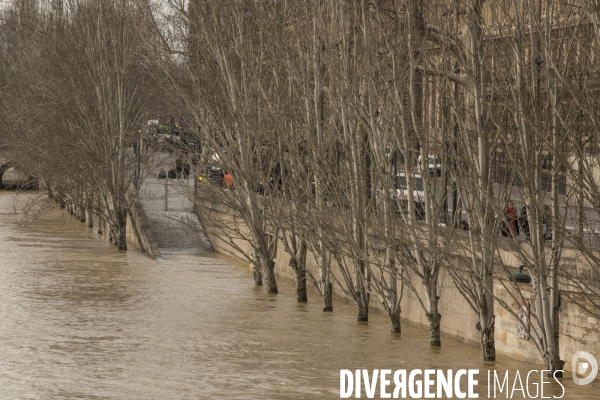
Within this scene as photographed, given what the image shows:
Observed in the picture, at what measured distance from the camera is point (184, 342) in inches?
835

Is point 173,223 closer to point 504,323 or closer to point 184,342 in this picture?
point 184,342

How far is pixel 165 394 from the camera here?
16625 millimetres

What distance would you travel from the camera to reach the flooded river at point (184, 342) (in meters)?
17.2

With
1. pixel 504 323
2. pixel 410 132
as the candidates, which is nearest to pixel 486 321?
pixel 504 323

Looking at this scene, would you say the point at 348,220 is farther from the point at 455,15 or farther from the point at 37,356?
the point at 37,356

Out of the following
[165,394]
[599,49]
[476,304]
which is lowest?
[165,394]

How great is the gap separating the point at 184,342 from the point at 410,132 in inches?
210

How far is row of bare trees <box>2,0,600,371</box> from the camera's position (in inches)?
581

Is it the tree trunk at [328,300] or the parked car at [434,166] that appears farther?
the tree trunk at [328,300]

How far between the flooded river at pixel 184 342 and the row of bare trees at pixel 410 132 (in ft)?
2.11

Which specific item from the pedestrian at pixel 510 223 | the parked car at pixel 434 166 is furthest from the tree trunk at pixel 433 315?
the parked car at pixel 434 166

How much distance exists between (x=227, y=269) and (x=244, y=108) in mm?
10018

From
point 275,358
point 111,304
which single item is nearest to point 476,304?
point 275,358

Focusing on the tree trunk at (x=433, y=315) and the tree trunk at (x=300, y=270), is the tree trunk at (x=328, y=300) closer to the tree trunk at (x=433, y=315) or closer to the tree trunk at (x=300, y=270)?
the tree trunk at (x=300, y=270)
